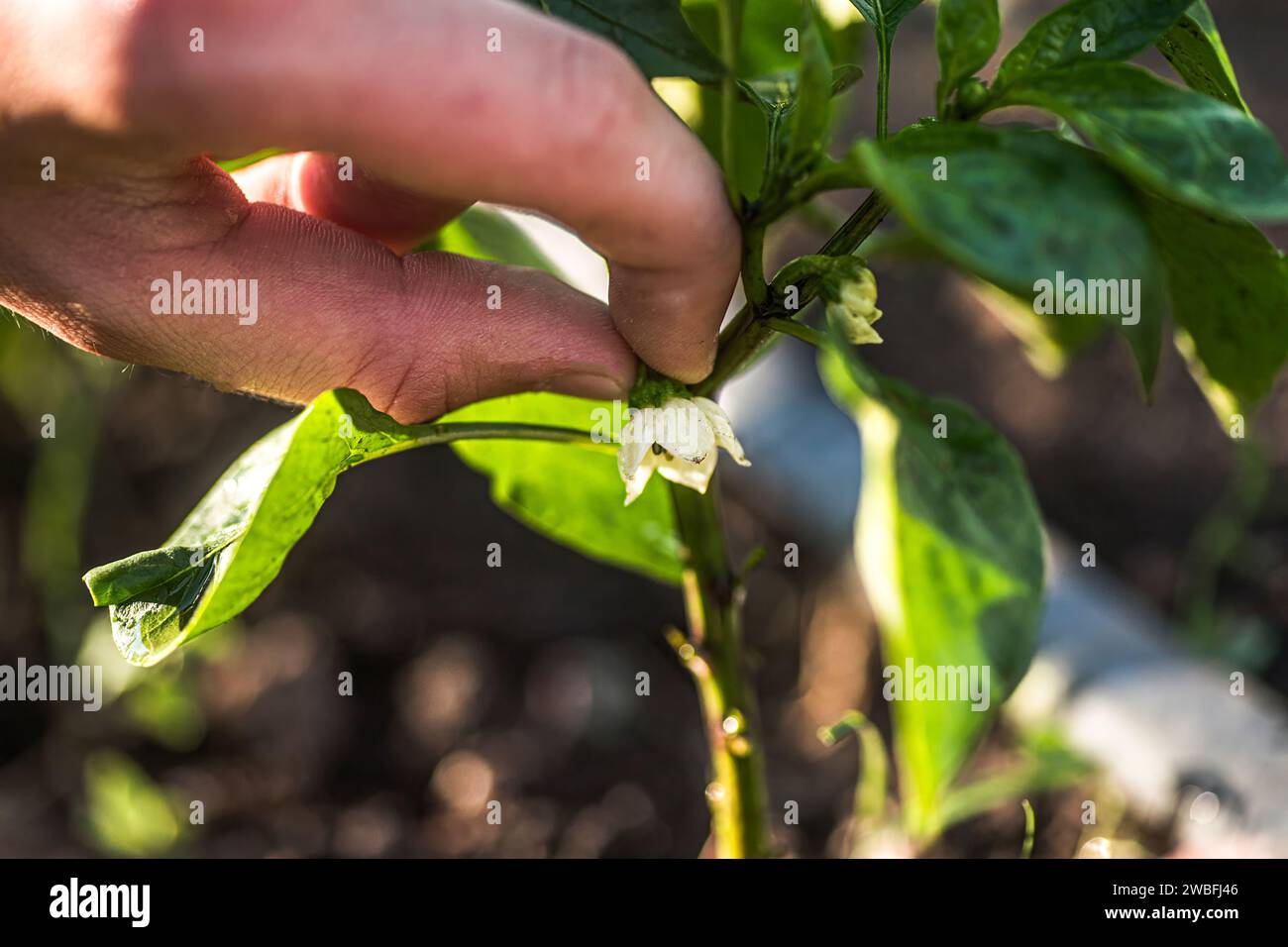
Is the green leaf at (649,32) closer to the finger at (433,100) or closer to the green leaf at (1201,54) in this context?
the finger at (433,100)

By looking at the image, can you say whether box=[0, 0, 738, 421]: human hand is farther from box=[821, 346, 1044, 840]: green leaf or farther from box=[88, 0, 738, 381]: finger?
box=[821, 346, 1044, 840]: green leaf

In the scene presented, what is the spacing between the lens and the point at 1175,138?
35 cm

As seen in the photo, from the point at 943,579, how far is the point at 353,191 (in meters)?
0.39

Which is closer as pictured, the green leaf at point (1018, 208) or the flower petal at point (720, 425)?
the green leaf at point (1018, 208)

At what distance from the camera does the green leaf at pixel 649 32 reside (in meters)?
0.40

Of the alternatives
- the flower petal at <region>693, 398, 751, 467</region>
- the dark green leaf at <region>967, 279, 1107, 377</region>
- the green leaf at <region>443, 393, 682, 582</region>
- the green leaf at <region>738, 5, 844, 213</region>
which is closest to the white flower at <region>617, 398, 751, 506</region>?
the flower petal at <region>693, 398, 751, 467</region>

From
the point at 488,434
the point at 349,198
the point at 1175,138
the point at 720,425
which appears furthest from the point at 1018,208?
the point at 349,198

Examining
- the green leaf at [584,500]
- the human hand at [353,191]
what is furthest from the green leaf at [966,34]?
the green leaf at [584,500]

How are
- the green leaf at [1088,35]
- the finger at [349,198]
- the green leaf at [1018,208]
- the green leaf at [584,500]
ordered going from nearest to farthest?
the green leaf at [1018,208] < the green leaf at [1088,35] < the finger at [349,198] < the green leaf at [584,500]

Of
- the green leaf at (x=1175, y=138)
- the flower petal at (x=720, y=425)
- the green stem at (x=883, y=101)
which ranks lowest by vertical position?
the flower petal at (x=720, y=425)

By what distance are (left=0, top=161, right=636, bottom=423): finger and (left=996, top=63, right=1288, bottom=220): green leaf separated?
223 mm

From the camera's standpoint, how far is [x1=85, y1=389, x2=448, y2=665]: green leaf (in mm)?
416

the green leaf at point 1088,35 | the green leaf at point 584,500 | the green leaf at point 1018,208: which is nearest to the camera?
the green leaf at point 1018,208
